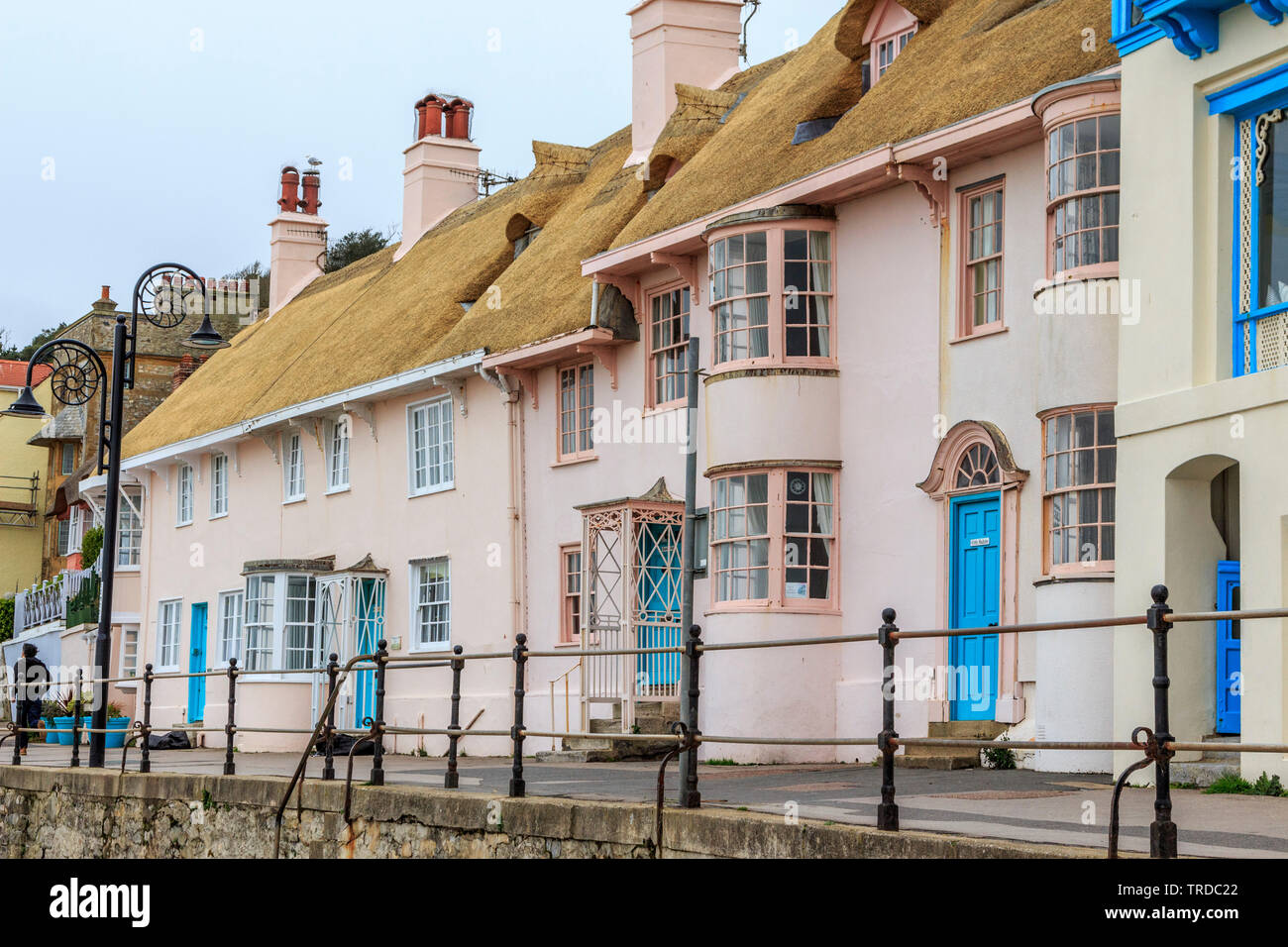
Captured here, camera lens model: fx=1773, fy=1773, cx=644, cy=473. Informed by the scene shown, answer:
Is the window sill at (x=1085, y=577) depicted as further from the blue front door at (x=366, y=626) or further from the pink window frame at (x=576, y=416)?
the blue front door at (x=366, y=626)

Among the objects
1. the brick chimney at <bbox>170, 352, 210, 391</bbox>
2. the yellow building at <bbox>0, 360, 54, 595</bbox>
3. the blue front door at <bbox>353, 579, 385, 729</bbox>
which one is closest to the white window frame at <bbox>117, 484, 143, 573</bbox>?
the brick chimney at <bbox>170, 352, 210, 391</bbox>

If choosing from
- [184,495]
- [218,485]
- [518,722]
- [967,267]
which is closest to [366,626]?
[218,485]

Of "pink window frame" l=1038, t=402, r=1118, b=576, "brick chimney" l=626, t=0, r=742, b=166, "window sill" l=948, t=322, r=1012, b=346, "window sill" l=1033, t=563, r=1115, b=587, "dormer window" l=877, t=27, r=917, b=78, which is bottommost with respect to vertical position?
"window sill" l=1033, t=563, r=1115, b=587

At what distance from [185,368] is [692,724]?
33.9 m

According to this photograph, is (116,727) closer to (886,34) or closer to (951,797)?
(886,34)

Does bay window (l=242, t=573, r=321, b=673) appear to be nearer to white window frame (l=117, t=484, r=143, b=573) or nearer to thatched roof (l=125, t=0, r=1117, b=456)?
thatched roof (l=125, t=0, r=1117, b=456)

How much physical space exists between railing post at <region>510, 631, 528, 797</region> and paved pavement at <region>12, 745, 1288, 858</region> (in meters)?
0.38

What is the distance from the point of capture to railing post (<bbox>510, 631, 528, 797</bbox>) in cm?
1162

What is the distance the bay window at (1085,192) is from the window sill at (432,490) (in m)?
11.6

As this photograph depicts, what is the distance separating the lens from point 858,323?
18516 mm

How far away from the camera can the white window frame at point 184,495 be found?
3356cm

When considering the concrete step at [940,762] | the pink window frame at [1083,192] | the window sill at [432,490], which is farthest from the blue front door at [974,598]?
the window sill at [432,490]

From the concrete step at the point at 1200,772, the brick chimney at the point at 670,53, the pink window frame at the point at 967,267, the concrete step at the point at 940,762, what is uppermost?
the brick chimney at the point at 670,53

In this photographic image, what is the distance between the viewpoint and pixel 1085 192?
15164 mm
